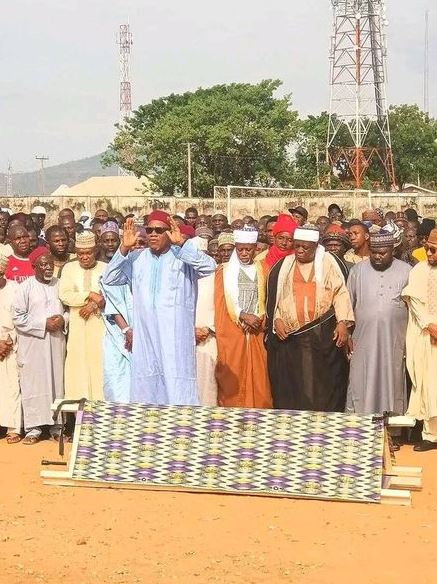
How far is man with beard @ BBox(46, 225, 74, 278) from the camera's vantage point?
28.3 ft

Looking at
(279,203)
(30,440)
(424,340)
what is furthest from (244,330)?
(279,203)

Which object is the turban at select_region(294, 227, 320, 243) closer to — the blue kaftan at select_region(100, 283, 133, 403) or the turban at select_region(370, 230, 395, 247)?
the turban at select_region(370, 230, 395, 247)

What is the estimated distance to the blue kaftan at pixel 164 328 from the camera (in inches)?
289

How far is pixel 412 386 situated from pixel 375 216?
5673 mm

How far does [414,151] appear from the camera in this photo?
2164 inches

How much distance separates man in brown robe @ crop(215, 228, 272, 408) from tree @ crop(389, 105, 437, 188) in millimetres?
46364

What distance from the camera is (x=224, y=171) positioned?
4372 centimetres

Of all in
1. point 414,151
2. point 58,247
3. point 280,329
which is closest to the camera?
point 280,329

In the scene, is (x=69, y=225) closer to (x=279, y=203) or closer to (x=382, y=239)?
(x=382, y=239)

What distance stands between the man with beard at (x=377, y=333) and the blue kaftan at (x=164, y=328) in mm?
1393

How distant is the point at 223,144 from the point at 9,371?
34763mm

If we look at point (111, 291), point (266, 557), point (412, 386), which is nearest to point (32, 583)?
point (266, 557)

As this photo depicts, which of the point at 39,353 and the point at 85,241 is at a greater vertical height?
the point at 85,241

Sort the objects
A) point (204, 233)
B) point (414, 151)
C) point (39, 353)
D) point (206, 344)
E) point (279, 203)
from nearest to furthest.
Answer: point (206, 344)
point (39, 353)
point (204, 233)
point (279, 203)
point (414, 151)
